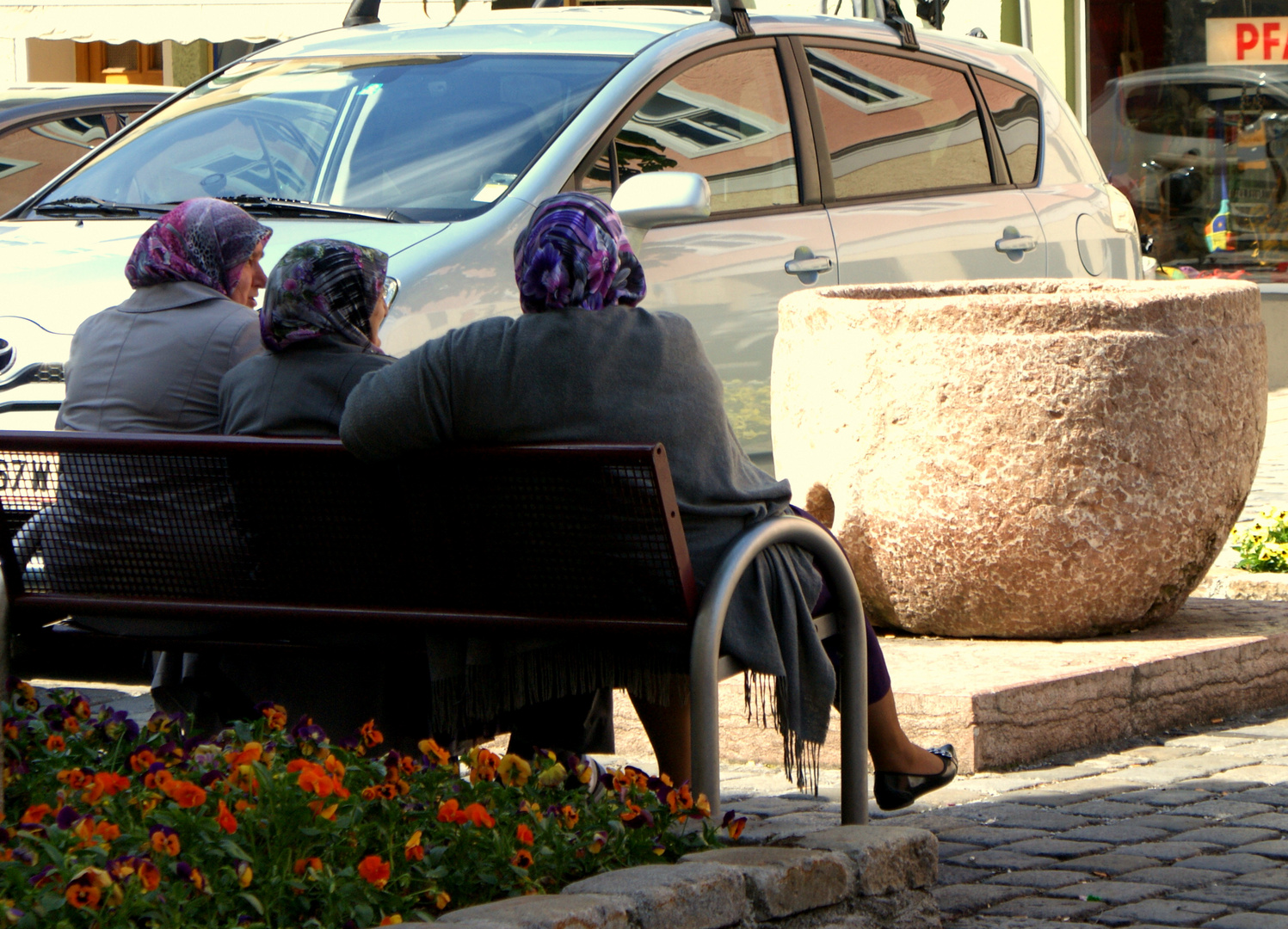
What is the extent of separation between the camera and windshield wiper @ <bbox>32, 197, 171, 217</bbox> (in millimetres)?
5516

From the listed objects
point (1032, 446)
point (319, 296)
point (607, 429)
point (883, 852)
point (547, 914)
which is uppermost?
point (319, 296)

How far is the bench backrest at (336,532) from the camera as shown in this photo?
9.96ft

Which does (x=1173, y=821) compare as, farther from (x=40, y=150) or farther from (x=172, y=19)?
(x=172, y=19)

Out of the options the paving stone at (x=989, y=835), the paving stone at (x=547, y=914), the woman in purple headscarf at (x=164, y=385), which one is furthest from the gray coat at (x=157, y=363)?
the paving stone at (x=989, y=835)

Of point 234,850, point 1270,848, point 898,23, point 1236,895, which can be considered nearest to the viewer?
point 234,850

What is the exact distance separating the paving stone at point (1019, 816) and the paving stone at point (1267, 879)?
18.6 inches

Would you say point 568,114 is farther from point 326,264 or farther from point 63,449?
point 63,449

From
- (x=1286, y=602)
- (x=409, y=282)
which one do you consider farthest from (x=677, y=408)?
(x=1286, y=602)

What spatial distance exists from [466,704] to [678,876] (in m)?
0.75

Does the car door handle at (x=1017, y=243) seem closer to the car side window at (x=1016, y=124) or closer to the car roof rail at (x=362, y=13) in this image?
the car side window at (x=1016, y=124)

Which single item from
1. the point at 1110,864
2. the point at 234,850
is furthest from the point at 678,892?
the point at 1110,864

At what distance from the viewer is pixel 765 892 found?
2717mm

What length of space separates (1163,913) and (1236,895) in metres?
0.19

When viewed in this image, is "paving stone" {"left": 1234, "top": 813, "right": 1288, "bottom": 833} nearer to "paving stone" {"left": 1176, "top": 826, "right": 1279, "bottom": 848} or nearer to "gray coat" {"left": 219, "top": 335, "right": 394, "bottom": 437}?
"paving stone" {"left": 1176, "top": 826, "right": 1279, "bottom": 848}
